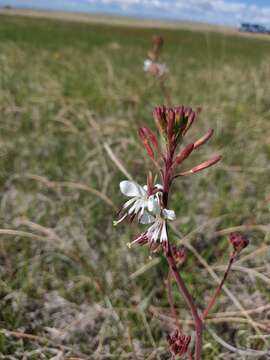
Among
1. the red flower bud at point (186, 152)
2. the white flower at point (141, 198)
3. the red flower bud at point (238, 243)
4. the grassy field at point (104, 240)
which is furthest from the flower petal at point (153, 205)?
the grassy field at point (104, 240)

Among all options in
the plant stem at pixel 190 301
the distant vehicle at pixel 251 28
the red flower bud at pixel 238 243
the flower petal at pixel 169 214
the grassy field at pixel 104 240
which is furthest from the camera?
the distant vehicle at pixel 251 28

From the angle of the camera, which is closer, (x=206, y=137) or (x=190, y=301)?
(x=206, y=137)

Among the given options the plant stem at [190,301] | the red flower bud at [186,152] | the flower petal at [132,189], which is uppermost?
the red flower bud at [186,152]

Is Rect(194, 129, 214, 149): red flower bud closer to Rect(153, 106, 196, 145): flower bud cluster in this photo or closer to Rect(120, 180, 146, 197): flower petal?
Rect(153, 106, 196, 145): flower bud cluster

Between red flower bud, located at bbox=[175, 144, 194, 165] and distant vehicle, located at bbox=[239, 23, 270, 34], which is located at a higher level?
distant vehicle, located at bbox=[239, 23, 270, 34]

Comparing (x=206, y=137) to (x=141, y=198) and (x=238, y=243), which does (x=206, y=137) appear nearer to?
(x=141, y=198)

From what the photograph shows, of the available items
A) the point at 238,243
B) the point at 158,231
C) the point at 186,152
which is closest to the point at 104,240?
the point at 238,243

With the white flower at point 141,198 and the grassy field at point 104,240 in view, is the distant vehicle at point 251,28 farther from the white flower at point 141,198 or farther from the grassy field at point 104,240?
the white flower at point 141,198

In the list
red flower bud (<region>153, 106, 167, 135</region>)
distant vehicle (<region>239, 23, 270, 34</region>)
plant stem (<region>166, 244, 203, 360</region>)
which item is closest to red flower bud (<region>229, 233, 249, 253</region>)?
plant stem (<region>166, 244, 203, 360</region>)

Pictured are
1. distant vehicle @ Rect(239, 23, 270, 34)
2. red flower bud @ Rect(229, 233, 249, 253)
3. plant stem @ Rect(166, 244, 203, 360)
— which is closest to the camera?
plant stem @ Rect(166, 244, 203, 360)
